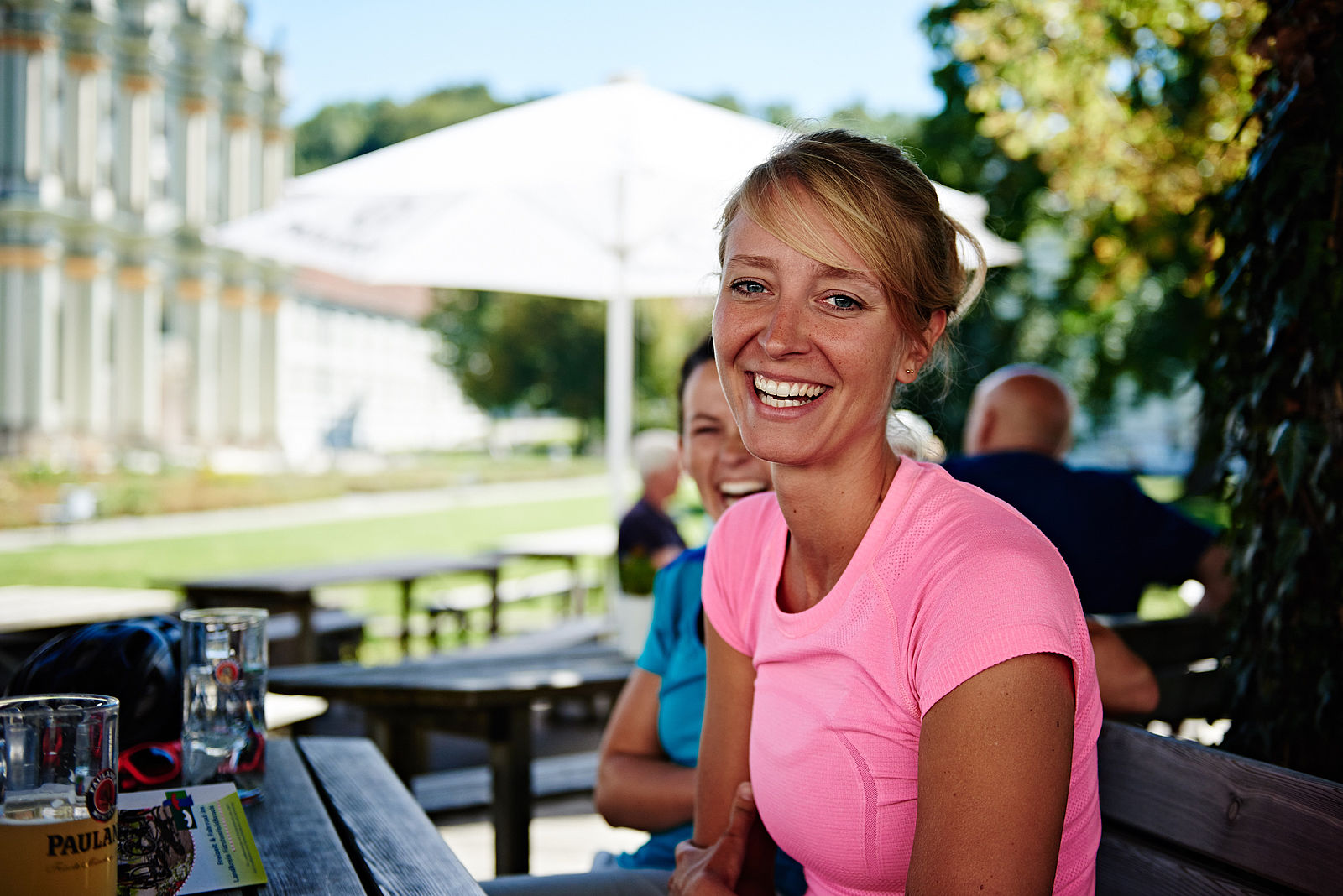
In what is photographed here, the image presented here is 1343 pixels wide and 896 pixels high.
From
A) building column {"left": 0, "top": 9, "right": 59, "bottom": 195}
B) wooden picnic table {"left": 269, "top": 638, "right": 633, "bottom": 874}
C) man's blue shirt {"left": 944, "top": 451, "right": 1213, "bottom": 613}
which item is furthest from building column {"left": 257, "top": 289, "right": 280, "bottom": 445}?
man's blue shirt {"left": 944, "top": 451, "right": 1213, "bottom": 613}

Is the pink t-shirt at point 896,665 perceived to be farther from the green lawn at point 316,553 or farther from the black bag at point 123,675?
the green lawn at point 316,553

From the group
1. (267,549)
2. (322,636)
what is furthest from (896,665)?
(267,549)

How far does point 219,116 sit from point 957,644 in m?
38.0

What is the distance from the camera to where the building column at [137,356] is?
30.9m

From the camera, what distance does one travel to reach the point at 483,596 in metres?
9.37

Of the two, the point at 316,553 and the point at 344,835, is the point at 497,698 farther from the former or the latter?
the point at 316,553

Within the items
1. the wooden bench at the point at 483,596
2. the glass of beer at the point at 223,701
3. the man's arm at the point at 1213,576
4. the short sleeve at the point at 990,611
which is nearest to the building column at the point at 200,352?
the wooden bench at the point at 483,596

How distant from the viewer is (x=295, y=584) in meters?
6.66

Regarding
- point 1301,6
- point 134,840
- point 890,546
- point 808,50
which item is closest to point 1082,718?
point 890,546

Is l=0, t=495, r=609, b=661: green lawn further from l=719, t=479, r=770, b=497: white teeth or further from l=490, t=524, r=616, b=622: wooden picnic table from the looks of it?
l=719, t=479, r=770, b=497: white teeth

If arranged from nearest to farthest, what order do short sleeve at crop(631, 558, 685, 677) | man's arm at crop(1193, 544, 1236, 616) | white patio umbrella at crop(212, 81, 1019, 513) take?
1. short sleeve at crop(631, 558, 685, 677)
2. man's arm at crop(1193, 544, 1236, 616)
3. white patio umbrella at crop(212, 81, 1019, 513)

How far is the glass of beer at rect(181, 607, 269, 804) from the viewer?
1.99m

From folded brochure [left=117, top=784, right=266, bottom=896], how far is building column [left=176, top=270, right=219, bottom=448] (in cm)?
3458

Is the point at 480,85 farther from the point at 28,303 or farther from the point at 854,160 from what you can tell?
the point at 854,160
